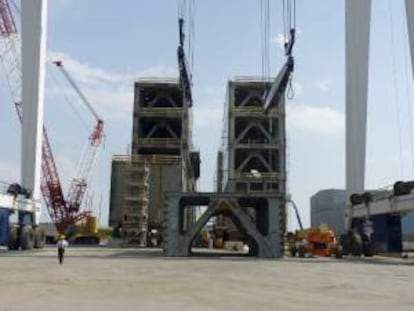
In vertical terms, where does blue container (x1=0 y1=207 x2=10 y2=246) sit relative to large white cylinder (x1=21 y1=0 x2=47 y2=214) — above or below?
below

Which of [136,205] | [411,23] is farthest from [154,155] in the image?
[411,23]

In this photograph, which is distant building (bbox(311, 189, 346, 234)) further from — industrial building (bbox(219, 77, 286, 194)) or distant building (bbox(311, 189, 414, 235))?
industrial building (bbox(219, 77, 286, 194))

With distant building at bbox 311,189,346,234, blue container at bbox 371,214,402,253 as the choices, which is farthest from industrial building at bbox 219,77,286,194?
distant building at bbox 311,189,346,234

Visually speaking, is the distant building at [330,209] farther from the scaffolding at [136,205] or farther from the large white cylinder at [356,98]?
the large white cylinder at [356,98]

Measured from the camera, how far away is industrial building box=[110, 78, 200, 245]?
220 ft

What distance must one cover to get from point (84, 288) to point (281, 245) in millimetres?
22785

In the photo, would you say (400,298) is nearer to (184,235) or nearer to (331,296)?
(331,296)

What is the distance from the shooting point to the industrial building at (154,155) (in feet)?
220

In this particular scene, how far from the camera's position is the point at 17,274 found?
24.1 metres

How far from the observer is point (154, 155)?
71.4 m

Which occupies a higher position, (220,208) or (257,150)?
(257,150)

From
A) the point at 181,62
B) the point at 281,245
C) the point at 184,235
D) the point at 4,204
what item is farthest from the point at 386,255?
the point at 4,204

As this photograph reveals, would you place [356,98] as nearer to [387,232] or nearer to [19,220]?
[387,232]

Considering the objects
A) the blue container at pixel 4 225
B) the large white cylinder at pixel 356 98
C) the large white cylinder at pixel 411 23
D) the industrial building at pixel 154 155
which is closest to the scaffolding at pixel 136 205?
the industrial building at pixel 154 155
